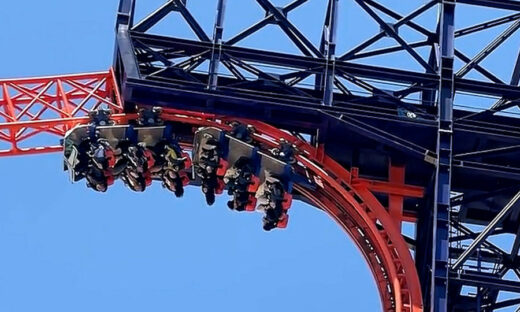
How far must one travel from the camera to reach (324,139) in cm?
4656

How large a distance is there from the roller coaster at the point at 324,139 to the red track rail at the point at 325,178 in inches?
1.6

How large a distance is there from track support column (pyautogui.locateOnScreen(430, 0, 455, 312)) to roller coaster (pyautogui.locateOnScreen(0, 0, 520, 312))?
0.04 meters

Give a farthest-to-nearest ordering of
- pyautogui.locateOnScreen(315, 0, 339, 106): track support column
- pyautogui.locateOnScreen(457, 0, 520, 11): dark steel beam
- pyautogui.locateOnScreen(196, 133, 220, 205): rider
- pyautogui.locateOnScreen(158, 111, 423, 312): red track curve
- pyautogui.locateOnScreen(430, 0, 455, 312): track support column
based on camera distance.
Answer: pyautogui.locateOnScreen(457, 0, 520, 11): dark steel beam, pyautogui.locateOnScreen(315, 0, 339, 106): track support column, pyautogui.locateOnScreen(196, 133, 220, 205): rider, pyautogui.locateOnScreen(158, 111, 423, 312): red track curve, pyautogui.locateOnScreen(430, 0, 455, 312): track support column

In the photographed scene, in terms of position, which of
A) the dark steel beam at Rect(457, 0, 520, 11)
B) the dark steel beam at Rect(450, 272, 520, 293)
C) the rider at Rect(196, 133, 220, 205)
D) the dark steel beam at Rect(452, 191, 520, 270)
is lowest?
the dark steel beam at Rect(450, 272, 520, 293)

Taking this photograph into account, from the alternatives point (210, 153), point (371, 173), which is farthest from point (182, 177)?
point (371, 173)

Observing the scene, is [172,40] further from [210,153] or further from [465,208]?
[465,208]

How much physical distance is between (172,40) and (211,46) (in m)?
0.93

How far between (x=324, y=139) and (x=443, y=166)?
2.82m

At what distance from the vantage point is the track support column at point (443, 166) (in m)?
43.2

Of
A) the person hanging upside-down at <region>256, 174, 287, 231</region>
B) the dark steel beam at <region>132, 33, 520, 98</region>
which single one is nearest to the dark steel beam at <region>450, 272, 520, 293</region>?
the person hanging upside-down at <region>256, 174, 287, 231</region>

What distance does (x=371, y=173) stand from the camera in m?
47.3

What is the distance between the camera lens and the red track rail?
4491 cm

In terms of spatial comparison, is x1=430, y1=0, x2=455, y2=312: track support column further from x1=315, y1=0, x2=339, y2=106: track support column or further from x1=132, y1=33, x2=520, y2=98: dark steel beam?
x1=315, y1=0, x2=339, y2=106: track support column

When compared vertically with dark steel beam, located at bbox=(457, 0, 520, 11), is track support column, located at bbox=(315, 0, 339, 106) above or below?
below
